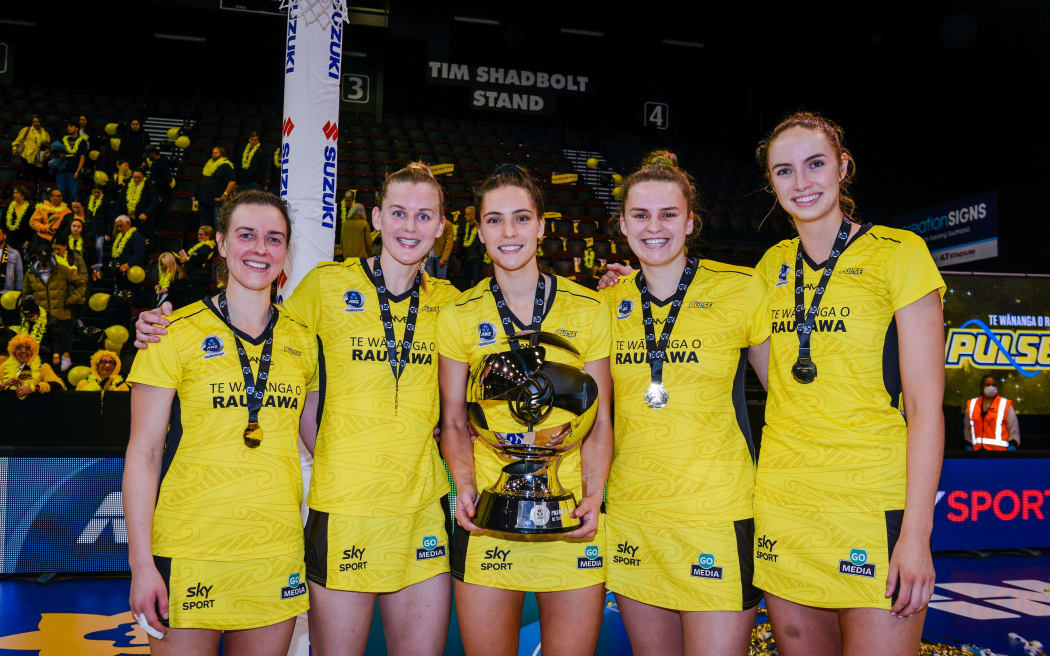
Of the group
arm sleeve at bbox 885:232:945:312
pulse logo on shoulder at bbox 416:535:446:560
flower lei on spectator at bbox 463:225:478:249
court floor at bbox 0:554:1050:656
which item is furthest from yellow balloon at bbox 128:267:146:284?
arm sleeve at bbox 885:232:945:312

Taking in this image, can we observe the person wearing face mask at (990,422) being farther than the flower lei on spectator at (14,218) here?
No

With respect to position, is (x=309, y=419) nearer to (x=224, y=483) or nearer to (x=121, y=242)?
(x=224, y=483)

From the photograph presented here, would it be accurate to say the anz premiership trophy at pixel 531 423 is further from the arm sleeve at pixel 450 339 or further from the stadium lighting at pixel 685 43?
the stadium lighting at pixel 685 43

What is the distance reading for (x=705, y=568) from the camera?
231 centimetres

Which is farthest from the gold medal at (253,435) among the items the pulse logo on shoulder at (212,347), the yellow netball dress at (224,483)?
the pulse logo on shoulder at (212,347)

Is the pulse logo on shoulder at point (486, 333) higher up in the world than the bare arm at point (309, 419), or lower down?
higher up

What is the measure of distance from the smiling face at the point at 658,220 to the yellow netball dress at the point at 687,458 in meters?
0.13

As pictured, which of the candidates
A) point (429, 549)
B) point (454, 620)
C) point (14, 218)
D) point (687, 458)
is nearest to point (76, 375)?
point (14, 218)

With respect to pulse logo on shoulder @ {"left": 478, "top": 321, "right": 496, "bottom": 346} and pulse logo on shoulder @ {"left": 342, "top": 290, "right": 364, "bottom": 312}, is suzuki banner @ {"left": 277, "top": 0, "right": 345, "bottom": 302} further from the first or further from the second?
pulse logo on shoulder @ {"left": 478, "top": 321, "right": 496, "bottom": 346}

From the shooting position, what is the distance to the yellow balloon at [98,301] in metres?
8.92

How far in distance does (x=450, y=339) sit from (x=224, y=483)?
808 mm

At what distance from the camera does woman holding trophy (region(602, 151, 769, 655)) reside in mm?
2312

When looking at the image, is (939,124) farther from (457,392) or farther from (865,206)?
(457,392)

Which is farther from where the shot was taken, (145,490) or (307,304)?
(307,304)
